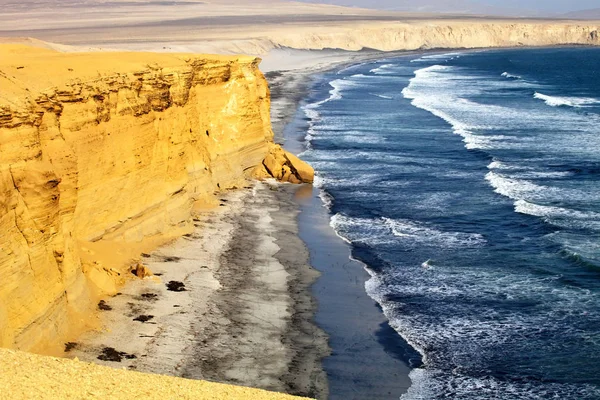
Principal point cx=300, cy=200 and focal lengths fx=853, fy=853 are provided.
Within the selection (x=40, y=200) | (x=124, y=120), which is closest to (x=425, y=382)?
(x=40, y=200)

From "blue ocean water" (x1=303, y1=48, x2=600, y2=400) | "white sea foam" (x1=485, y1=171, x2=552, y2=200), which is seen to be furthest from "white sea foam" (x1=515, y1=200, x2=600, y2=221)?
"white sea foam" (x1=485, y1=171, x2=552, y2=200)

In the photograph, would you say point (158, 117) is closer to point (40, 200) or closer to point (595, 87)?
point (40, 200)

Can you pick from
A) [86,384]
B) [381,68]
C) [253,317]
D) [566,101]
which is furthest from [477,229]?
[381,68]

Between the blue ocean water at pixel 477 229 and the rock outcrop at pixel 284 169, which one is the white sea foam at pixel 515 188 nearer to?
the blue ocean water at pixel 477 229

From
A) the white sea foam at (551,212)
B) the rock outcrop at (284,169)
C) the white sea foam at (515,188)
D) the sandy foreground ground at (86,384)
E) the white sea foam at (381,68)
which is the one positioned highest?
the sandy foreground ground at (86,384)

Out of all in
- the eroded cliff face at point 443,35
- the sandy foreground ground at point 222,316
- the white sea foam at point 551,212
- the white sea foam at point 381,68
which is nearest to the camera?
the sandy foreground ground at point 222,316

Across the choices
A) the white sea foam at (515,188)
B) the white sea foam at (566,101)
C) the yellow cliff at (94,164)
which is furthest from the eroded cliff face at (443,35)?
the yellow cliff at (94,164)
